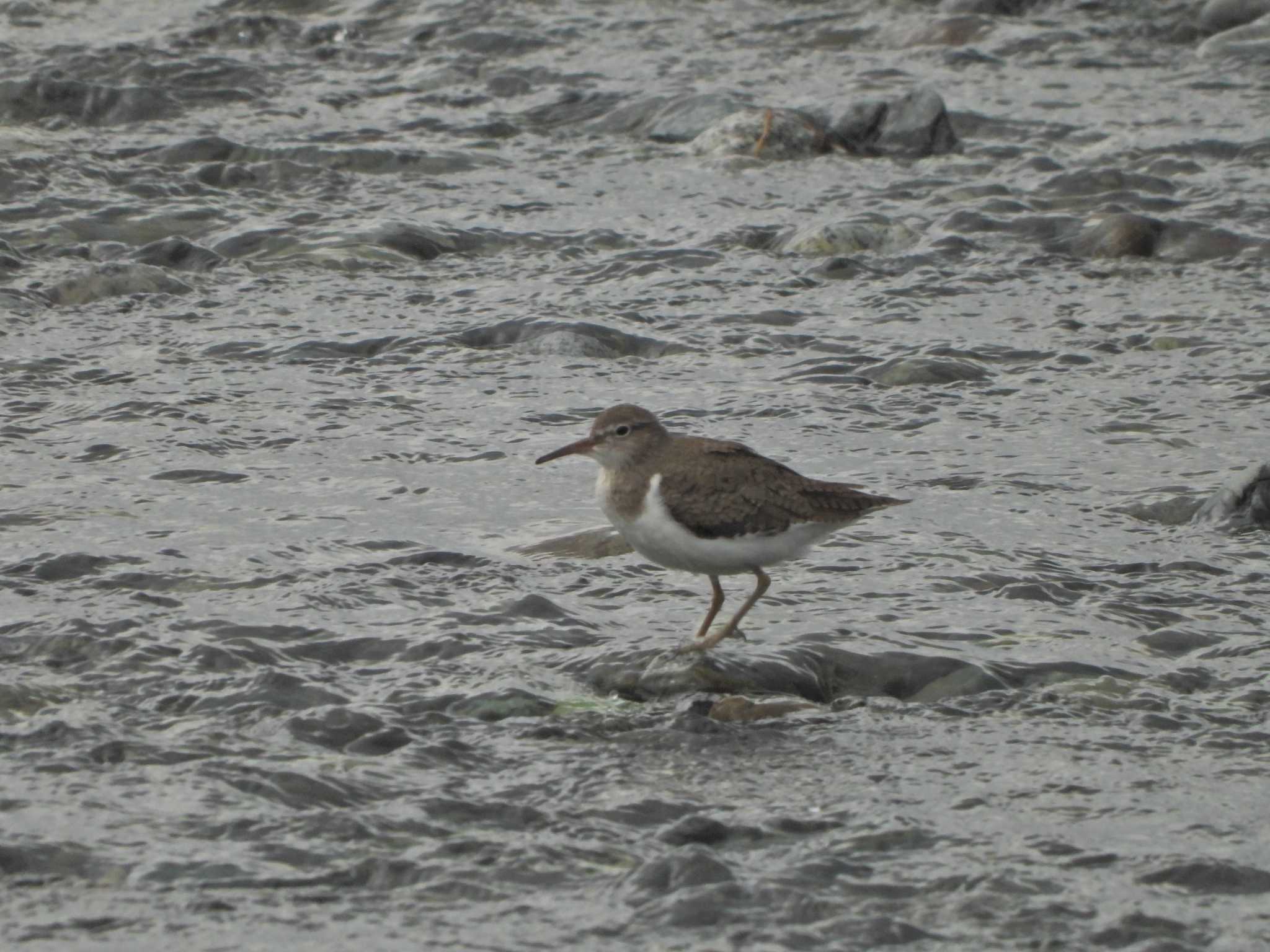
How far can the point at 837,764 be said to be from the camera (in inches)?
245

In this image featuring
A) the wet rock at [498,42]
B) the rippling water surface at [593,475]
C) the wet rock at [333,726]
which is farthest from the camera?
the wet rock at [498,42]

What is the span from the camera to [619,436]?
750 cm

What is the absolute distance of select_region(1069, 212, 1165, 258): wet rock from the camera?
38.8 feet

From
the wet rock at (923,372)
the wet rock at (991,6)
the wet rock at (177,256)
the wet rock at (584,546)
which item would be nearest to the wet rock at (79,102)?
the wet rock at (177,256)

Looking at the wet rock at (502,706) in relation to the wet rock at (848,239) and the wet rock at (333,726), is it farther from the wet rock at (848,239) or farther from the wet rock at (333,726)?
the wet rock at (848,239)

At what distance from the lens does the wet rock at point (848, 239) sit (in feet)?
38.8

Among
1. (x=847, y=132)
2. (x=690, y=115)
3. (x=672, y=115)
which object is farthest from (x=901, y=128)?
(x=672, y=115)

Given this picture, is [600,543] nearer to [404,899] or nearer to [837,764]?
[837,764]

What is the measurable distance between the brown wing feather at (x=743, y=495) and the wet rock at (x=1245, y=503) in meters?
1.67

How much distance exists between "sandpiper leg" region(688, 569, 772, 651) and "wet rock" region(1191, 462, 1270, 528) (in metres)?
1.97

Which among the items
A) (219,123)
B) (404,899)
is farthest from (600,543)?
(219,123)

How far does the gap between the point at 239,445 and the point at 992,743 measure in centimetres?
417

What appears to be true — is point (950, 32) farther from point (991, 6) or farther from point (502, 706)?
point (502, 706)

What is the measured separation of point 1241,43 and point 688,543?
1063 cm
